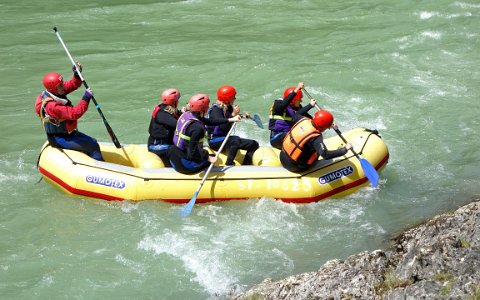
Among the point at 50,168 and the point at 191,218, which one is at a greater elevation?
the point at 50,168

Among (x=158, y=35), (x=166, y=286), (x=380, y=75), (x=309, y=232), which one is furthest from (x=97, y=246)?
(x=158, y=35)

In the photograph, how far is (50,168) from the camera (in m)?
8.03

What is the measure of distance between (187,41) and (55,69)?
3298 mm

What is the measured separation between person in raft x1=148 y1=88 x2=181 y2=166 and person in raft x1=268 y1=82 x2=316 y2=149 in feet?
4.57

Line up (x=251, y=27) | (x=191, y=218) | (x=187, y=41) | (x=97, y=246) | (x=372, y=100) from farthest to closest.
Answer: (x=251, y=27), (x=187, y=41), (x=372, y=100), (x=191, y=218), (x=97, y=246)

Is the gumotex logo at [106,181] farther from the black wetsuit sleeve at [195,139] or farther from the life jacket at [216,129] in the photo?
the life jacket at [216,129]

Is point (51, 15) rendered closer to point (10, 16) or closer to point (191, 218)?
point (10, 16)

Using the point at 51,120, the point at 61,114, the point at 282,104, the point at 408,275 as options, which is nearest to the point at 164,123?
the point at 61,114

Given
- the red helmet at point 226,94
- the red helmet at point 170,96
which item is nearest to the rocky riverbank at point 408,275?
the red helmet at point 170,96

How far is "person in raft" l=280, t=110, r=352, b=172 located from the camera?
757 centimetres

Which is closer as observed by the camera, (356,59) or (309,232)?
(309,232)

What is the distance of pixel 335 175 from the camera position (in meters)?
8.11

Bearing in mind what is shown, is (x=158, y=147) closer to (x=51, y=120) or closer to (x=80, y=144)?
(x=80, y=144)

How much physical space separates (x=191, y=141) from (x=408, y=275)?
3287mm
